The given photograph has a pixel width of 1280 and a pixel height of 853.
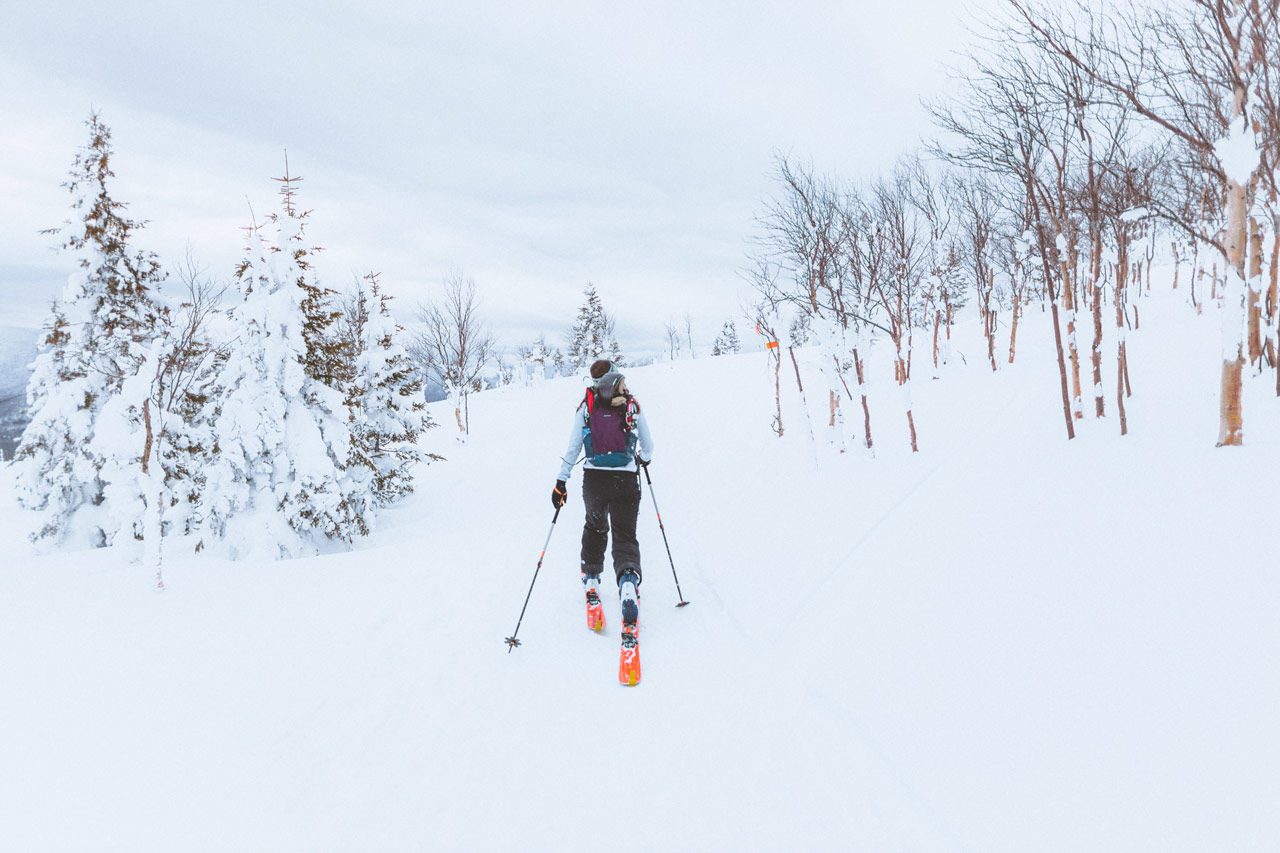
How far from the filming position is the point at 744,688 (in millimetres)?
4027

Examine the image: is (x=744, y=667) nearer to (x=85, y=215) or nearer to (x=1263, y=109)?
(x=1263, y=109)

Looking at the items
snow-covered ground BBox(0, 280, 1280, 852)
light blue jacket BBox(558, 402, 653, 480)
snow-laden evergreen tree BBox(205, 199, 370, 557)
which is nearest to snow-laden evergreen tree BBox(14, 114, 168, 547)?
snow-laden evergreen tree BBox(205, 199, 370, 557)

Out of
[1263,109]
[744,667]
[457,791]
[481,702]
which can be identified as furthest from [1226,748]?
[1263,109]

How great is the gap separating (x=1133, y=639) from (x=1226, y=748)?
91cm

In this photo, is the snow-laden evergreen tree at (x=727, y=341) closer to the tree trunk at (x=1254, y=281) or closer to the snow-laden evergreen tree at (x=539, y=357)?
the snow-laden evergreen tree at (x=539, y=357)

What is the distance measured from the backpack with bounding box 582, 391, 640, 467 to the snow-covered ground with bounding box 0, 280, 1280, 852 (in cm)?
166

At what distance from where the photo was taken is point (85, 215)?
12133 mm

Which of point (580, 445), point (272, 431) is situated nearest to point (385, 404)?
point (272, 431)

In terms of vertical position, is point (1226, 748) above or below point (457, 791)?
above

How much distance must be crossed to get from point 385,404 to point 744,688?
14.1m

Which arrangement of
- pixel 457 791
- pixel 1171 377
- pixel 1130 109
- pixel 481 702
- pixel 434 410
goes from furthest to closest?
pixel 434 410
pixel 1171 377
pixel 1130 109
pixel 481 702
pixel 457 791

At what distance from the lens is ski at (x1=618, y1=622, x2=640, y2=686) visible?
412 centimetres

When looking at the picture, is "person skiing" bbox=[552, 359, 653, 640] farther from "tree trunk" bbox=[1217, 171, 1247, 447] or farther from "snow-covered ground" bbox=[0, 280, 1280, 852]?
"tree trunk" bbox=[1217, 171, 1247, 447]

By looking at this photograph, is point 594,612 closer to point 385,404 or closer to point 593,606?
point 593,606
